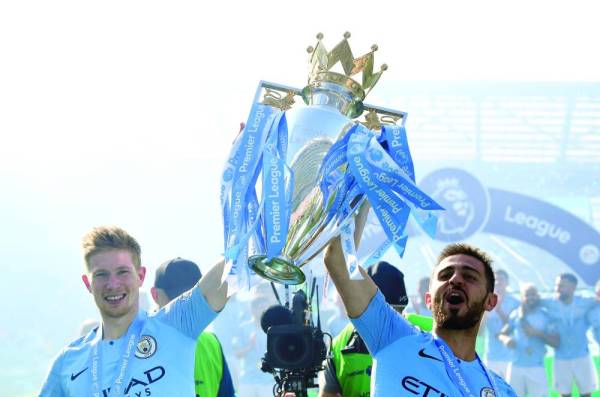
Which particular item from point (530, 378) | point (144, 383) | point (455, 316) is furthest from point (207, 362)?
point (530, 378)

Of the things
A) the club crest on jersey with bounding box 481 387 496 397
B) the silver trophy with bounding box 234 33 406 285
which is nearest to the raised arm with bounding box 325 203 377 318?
the silver trophy with bounding box 234 33 406 285

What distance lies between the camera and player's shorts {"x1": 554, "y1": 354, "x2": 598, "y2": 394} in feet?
36.1

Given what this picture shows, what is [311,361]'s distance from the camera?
411 centimetres

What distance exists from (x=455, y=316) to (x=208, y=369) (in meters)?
1.68

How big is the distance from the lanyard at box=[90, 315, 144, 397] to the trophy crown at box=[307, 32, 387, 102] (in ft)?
3.65

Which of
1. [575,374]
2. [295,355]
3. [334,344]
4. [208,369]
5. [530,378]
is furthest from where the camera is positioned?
[530,378]

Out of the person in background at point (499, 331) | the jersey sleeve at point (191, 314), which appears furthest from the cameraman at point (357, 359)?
the person in background at point (499, 331)

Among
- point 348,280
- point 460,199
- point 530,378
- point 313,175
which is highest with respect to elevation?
point 460,199

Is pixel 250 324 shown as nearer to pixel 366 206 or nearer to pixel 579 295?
pixel 579 295

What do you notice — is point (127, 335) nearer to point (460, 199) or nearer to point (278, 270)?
point (278, 270)

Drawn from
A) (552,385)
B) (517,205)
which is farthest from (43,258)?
(552,385)

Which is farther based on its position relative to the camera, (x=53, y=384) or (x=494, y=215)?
(x=494, y=215)

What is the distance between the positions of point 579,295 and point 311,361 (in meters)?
7.51

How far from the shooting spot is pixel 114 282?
3.81 m
